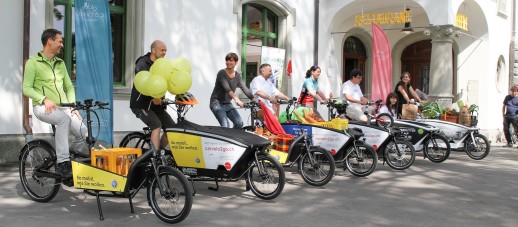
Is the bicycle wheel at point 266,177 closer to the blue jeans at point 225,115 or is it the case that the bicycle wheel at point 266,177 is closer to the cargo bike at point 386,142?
the blue jeans at point 225,115

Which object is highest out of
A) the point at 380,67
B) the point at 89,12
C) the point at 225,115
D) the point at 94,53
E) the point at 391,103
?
the point at 89,12

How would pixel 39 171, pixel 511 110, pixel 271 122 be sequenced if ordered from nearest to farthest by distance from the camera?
pixel 39 171 < pixel 271 122 < pixel 511 110

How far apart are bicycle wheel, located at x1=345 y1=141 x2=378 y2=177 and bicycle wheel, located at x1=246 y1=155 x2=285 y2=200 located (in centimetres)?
223

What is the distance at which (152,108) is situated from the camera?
21.3 ft

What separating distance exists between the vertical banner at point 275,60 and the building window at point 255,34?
2.42 ft

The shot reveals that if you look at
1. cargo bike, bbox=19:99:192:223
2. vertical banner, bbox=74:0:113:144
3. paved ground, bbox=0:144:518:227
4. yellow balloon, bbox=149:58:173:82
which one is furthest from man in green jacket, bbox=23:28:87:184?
vertical banner, bbox=74:0:113:144

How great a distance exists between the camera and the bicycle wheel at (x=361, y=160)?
8.13 metres

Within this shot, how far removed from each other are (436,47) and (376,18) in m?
1.77

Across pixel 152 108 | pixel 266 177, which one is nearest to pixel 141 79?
pixel 152 108

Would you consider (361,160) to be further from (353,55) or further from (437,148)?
(353,55)

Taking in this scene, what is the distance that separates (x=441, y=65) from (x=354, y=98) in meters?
6.42

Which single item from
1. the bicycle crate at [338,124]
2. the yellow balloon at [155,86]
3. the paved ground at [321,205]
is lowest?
the paved ground at [321,205]

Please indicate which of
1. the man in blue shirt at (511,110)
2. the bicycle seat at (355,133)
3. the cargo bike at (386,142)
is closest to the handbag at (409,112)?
the cargo bike at (386,142)

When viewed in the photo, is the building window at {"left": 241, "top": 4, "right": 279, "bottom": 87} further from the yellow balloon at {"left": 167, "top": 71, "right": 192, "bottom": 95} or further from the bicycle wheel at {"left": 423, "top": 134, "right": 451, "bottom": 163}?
the yellow balloon at {"left": 167, "top": 71, "right": 192, "bottom": 95}
